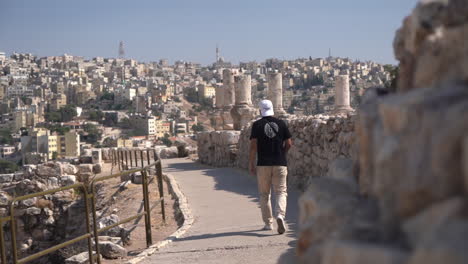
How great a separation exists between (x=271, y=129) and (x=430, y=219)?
5.50 meters

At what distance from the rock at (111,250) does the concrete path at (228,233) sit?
2.48 feet

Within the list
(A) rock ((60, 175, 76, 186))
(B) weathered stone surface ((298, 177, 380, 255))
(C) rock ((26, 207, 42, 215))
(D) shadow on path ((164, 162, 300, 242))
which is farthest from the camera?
(A) rock ((60, 175, 76, 186))

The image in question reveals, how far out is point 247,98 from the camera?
22266 millimetres

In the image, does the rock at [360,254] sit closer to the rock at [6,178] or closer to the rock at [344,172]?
the rock at [344,172]

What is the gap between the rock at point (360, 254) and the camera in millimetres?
1836

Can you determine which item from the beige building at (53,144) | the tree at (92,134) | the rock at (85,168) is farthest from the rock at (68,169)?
the tree at (92,134)

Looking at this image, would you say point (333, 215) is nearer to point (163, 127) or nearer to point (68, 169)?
point (68, 169)

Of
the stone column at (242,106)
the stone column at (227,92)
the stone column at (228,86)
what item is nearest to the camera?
the stone column at (242,106)

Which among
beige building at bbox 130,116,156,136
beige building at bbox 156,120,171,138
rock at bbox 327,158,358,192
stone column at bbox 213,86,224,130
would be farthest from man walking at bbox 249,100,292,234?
beige building at bbox 156,120,171,138

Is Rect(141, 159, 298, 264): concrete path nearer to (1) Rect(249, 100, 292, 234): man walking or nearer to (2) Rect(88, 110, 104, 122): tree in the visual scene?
(1) Rect(249, 100, 292, 234): man walking

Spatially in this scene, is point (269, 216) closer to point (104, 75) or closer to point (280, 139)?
point (280, 139)

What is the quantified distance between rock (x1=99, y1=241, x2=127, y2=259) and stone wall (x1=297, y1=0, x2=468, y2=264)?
5.78 metres

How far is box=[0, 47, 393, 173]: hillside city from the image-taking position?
231ft

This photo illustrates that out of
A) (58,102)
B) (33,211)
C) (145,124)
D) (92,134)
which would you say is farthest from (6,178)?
(58,102)
